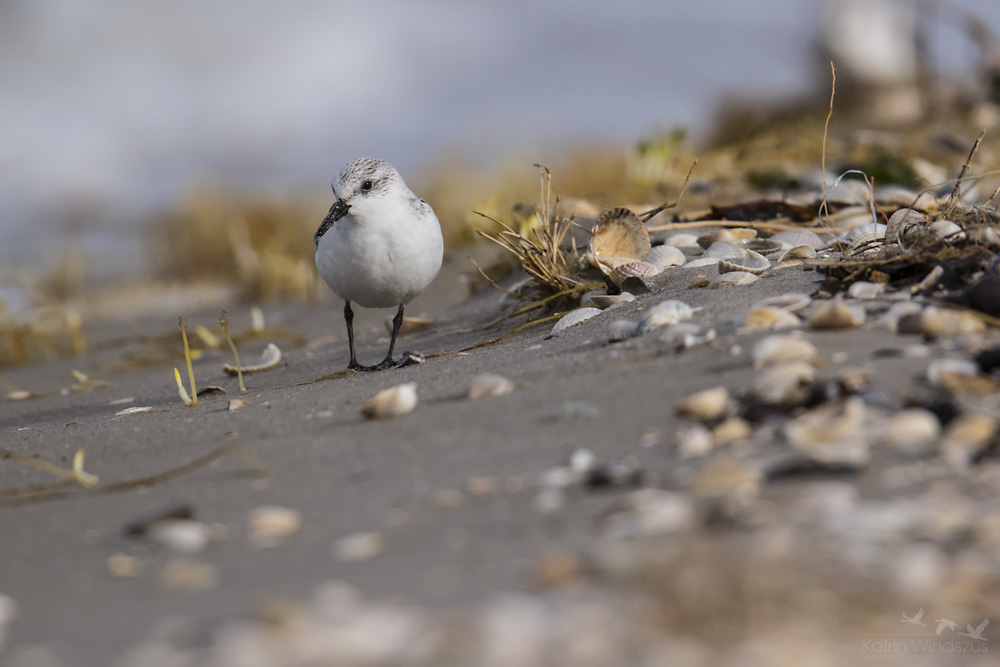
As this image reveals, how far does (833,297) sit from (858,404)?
94 cm

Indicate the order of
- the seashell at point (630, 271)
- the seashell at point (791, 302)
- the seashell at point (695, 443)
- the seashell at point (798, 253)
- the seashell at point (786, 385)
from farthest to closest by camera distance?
Result: the seashell at point (630, 271) < the seashell at point (798, 253) < the seashell at point (791, 302) < the seashell at point (786, 385) < the seashell at point (695, 443)

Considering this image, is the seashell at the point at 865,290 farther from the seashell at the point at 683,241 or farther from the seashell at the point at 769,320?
the seashell at the point at 683,241

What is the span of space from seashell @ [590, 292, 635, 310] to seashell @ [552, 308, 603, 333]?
2.9 inches

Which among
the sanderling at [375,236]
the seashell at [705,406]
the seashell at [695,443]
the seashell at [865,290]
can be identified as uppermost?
the sanderling at [375,236]

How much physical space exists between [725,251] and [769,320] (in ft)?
4.28

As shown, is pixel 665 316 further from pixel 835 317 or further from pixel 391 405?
pixel 391 405

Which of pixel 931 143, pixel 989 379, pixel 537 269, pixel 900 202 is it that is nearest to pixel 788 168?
pixel 931 143

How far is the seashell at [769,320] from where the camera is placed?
8.11ft

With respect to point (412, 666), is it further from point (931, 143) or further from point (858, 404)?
point (931, 143)

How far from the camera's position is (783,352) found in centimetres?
219

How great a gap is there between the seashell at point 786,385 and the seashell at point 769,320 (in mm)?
400

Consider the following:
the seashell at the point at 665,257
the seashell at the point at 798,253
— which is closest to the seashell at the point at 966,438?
the seashell at the point at 798,253

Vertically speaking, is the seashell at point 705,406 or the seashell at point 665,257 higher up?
the seashell at point 665,257

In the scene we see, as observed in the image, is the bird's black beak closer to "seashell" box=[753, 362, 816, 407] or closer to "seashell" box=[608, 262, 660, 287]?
"seashell" box=[608, 262, 660, 287]
